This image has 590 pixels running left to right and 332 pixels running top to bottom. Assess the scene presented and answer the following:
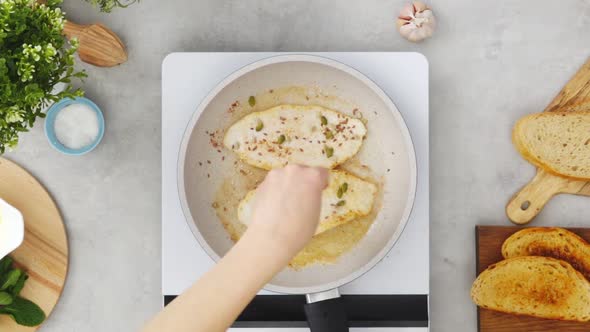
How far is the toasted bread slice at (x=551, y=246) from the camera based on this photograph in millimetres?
948

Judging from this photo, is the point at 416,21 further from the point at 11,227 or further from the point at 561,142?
the point at 11,227

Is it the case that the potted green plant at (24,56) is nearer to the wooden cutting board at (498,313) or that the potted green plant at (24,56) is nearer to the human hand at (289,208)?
the human hand at (289,208)

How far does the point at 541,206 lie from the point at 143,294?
724 mm

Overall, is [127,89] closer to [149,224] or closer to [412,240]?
[149,224]

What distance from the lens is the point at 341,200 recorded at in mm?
929

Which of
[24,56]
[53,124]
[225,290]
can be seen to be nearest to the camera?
[225,290]

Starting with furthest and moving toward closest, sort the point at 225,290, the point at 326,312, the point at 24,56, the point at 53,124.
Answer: the point at 53,124
the point at 326,312
the point at 24,56
the point at 225,290

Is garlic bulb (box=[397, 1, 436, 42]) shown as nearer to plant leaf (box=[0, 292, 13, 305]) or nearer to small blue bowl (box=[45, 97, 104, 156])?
small blue bowl (box=[45, 97, 104, 156])

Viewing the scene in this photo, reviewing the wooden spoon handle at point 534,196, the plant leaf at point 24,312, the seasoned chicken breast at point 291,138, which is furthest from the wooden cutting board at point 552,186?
the plant leaf at point 24,312

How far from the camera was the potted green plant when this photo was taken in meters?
0.73

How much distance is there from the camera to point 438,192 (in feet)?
3.33

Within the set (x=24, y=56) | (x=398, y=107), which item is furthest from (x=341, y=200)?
(x=24, y=56)

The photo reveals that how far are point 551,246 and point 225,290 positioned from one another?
64 centimetres

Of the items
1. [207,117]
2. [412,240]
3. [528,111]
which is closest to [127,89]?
[207,117]
